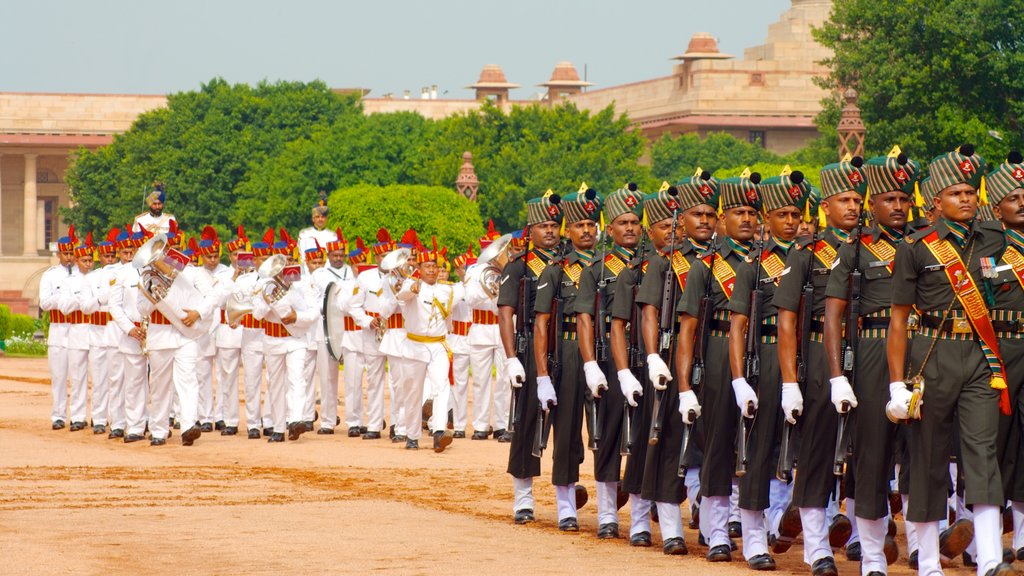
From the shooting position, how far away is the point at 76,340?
2231 cm

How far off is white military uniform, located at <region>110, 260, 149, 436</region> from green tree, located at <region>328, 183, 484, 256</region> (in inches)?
1594

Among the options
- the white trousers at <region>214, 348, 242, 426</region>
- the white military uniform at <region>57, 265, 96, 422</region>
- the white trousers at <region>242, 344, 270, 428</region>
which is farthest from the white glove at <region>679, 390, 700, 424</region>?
the white military uniform at <region>57, 265, 96, 422</region>

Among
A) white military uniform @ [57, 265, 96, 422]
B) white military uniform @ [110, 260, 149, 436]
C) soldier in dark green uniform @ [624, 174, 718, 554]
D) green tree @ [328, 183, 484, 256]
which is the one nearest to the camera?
soldier in dark green uniform @ [624, 174, 718, 554]

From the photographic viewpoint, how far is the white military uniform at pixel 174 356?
1950 cm

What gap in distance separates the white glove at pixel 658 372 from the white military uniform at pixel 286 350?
9.00 metres

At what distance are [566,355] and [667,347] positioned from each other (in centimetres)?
115

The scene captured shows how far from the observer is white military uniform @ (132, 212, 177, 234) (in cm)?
2224

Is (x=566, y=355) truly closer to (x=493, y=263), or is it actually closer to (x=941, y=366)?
(x=941, y=366)

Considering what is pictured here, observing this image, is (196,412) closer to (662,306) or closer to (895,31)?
(662,306)

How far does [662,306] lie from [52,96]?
9107 cm

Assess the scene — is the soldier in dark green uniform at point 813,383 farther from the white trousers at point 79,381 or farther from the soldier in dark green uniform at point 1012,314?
the white trousers at point 79,381

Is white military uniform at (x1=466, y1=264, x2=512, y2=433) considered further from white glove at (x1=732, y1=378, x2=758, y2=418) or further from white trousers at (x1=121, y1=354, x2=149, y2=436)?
white glove at (x1=732, y1=378, x2=758, y2=418)

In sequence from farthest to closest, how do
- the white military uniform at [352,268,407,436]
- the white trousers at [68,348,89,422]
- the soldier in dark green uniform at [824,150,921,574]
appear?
1. the white trousers at [68,348,89,422]
2. the white military uniform at [352,268,407,436]
3. the soldier in dark green uniform at [824,150,921,574]

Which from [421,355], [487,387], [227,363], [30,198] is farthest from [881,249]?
[30,198]
